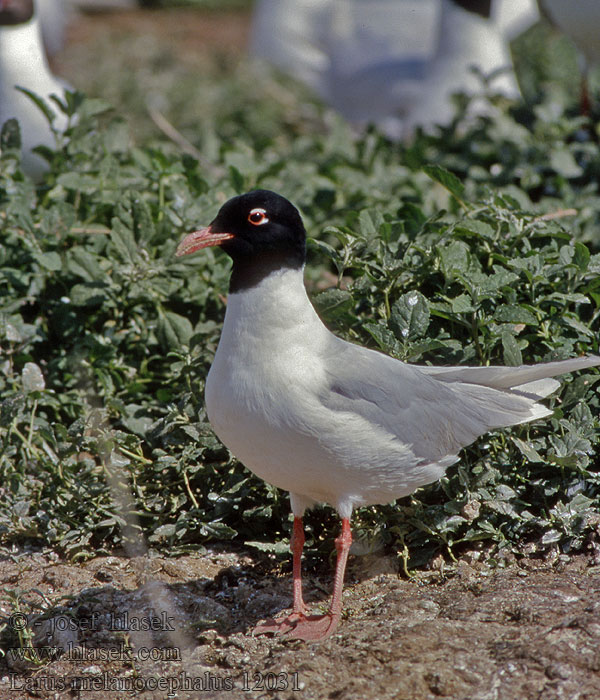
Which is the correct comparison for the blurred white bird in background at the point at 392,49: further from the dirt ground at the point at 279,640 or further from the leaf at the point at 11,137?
the dirt ground at the point at 279,640

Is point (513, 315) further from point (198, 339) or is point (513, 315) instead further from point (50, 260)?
point (50, 260)

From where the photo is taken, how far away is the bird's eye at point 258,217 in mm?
3061

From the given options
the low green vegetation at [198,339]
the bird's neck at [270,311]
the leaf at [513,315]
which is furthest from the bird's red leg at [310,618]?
the leaf at [513,315]

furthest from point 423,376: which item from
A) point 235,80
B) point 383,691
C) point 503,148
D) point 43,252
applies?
point 235,80

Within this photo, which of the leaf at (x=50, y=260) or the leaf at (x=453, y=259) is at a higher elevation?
the leaf at (x=50, y=260)

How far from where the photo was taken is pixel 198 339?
3.99m

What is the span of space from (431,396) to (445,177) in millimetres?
1234

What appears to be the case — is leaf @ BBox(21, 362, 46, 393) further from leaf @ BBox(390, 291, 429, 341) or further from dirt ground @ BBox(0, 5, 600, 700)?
leaf @ BBox(390, 291, 429, 341)

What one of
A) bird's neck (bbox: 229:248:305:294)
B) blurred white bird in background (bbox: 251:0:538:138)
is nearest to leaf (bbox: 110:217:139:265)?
bird's neck (bbox: 229:248:305:294)

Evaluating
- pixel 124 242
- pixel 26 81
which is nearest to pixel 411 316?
pixel 124 242

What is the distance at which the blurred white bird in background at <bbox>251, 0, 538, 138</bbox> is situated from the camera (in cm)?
862

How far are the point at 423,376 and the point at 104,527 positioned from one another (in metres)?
1.33

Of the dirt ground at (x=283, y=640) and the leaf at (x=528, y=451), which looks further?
the leaf at (x=528, y=451)

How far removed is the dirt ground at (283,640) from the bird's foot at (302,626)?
3 cm
